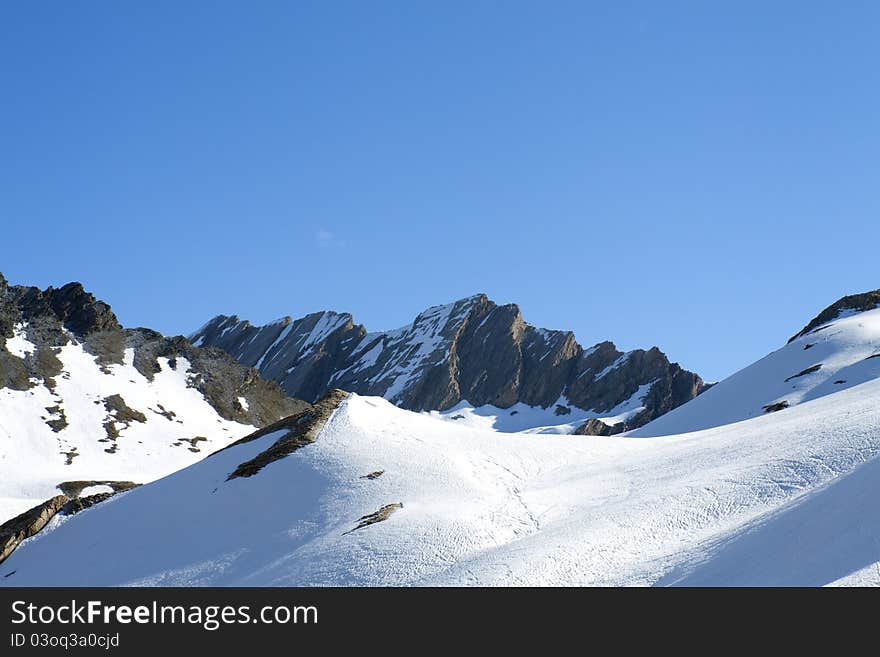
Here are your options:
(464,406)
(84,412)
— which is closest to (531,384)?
(464,406)

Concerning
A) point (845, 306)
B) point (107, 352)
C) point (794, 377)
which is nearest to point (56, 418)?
point (107, 352)

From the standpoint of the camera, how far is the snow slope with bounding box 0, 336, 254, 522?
3022 inches

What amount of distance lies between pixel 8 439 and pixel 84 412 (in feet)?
38.0

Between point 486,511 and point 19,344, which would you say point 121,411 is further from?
point 486,511

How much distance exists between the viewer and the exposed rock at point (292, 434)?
33.6 m

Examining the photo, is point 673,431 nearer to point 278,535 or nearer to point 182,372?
point 278,535

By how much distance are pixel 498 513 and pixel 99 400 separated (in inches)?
3337

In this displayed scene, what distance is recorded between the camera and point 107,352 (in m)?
111

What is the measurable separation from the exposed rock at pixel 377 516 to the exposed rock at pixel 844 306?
87.0 metres

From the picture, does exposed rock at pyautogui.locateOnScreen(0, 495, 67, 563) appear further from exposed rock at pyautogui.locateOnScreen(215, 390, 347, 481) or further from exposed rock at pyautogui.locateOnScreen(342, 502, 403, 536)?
exposed rock at pyautogui.locateOnScreen(342, 502, 403, 536)

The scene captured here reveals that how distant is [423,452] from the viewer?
1326 inches

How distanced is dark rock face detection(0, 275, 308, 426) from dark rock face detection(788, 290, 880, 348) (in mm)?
81822

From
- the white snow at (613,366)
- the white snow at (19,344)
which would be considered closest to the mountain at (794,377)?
the white snow at (19,344)

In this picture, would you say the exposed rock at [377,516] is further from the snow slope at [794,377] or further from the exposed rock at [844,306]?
the exposed rock at [844,306]
